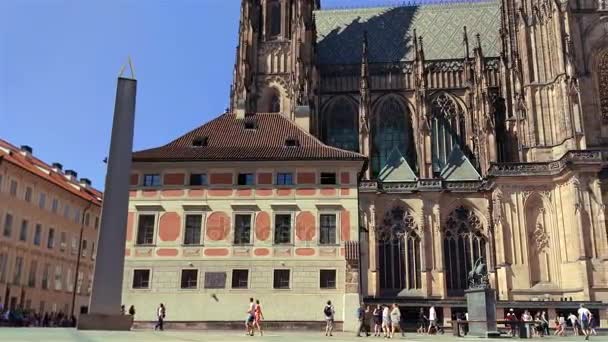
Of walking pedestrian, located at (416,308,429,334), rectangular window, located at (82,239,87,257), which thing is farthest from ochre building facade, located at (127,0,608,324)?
rectangular window, located at (82,239,87,257)

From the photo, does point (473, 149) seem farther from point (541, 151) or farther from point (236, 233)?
point (236, 233)

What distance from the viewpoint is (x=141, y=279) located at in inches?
1057

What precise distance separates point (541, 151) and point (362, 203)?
12.3 metres

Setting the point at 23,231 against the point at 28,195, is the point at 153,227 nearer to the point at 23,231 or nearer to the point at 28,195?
the point at 23,231

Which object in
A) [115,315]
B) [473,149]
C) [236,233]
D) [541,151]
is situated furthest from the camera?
[473,149]

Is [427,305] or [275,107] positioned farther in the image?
[275,107]

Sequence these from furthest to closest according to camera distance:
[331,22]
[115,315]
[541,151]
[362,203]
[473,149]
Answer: [331,22] < [473,149] < [362,203] < [541,151] < [115,315]

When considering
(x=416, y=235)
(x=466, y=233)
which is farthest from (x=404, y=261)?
(x=466, y=233)

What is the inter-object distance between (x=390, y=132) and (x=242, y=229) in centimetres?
2289

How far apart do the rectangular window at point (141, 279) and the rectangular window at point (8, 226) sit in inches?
468

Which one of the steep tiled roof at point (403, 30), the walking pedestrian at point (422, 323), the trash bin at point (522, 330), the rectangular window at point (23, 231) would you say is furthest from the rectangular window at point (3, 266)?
the steep tiled roof at point (403, 30)

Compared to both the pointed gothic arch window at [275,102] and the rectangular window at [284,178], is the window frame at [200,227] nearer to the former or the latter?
the rectangular window at [284,178]

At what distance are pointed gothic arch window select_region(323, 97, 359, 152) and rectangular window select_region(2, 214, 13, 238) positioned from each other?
2344 centimetres

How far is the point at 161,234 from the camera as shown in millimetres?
27406
